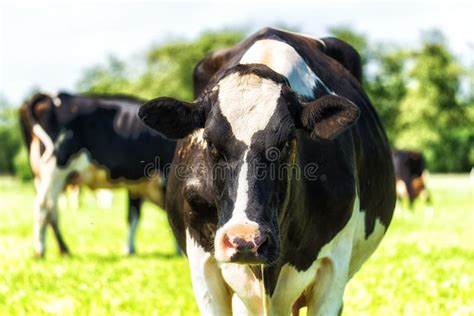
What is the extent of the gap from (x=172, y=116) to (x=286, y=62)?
869mm

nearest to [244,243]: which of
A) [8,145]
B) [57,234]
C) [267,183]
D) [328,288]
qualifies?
[267,183]

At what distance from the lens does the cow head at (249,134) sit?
11.8 feet

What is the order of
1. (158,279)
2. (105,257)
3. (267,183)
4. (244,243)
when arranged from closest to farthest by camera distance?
(244,243) → (267,183) → (158,279) → (105,257)

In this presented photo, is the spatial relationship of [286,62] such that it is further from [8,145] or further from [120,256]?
[8,145]

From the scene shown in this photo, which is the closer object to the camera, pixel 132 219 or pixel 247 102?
pixel 247 102

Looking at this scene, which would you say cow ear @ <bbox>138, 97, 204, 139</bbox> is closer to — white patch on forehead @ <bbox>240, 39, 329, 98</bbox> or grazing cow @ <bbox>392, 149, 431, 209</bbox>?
white patch on forehead @ <bbox>240, 39, 329, 98</bbox>

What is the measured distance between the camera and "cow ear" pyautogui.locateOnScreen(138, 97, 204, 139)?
4.18 m

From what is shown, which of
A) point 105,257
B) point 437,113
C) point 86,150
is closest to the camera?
point 105,257

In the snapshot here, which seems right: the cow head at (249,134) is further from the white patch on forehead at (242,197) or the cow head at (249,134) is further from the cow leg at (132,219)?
the cow leg at (132,219)

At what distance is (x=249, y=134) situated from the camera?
3904 millimetres

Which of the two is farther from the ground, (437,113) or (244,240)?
(244,240)

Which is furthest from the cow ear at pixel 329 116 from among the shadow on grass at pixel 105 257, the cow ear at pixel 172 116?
the shadow on grass at pixel 105 257

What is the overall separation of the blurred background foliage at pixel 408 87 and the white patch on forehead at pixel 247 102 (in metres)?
51.0

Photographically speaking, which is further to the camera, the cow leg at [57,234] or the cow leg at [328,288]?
the cow leg at [57,234]
